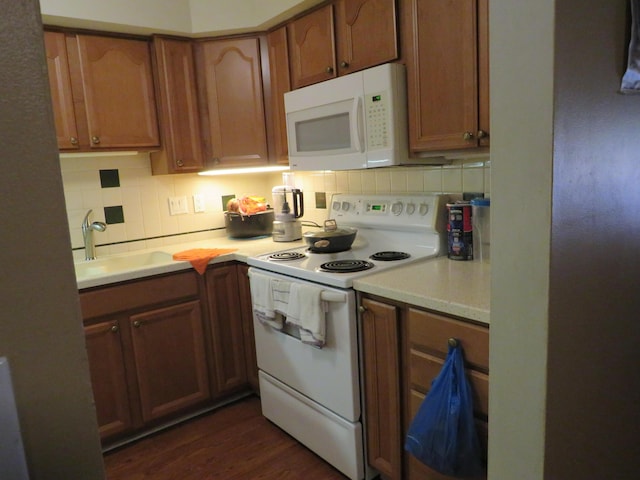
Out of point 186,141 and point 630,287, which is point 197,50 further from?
point 630,287

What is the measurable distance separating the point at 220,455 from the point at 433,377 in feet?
3.83

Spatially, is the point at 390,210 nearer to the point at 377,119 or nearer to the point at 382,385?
the point at 377,119

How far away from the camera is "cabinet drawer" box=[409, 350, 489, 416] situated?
1350mm

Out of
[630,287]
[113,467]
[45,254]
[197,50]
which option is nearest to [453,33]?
[630,287]

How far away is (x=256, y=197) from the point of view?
9.70 feet

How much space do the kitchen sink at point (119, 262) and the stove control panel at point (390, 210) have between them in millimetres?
941

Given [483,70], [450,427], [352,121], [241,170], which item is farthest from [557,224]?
[241,170]

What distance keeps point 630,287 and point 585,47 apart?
28.3 inches

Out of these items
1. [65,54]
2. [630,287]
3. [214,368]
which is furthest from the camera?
[214,368]

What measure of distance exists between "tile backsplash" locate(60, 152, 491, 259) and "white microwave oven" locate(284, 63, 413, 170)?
0.35 meters

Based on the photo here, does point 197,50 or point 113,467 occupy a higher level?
point 197,50

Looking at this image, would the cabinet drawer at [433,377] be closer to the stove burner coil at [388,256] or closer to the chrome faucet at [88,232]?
the stove burner coil at [388,256]

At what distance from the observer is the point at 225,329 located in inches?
97.7

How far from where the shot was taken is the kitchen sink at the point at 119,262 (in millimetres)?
2455
